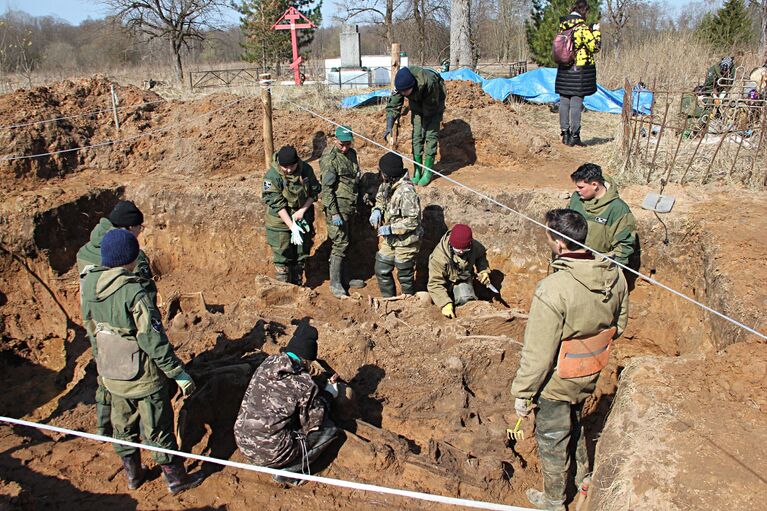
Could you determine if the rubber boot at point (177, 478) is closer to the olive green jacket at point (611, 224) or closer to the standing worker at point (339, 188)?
the standing worker at point (339, 188)

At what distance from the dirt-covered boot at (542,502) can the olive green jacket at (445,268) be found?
2388 mm

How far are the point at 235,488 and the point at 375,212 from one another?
3.37m

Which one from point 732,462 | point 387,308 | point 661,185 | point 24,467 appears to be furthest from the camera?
Answer: point 661,185

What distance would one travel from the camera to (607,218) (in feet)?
16.4

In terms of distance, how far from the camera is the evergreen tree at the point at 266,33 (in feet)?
89.5

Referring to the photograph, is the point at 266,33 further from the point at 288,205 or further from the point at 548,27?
the point at 288,205

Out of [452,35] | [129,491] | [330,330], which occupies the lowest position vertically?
[129,491]

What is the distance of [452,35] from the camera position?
15.9 m

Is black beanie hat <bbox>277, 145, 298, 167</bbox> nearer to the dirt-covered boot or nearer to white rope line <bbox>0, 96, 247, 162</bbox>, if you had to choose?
white rope line <bbox>0, 96, 247, 162</bbox>

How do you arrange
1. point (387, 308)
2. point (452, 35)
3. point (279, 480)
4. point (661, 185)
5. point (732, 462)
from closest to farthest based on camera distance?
point (732, 462) → point (279, 480) → point (387, 308) → point (661, 185) → point (452, 35)

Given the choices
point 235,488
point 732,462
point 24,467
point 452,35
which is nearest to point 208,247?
point 24,467

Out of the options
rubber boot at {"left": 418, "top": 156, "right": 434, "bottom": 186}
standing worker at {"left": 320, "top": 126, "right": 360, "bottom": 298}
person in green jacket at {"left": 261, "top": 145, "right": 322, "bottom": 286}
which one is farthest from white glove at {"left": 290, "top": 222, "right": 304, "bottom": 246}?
rubber boot at {"left": 418, "top": 156, "right": 434, "bottom": 186}

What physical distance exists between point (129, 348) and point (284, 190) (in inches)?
125

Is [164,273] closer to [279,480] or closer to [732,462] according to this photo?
[279,480]
